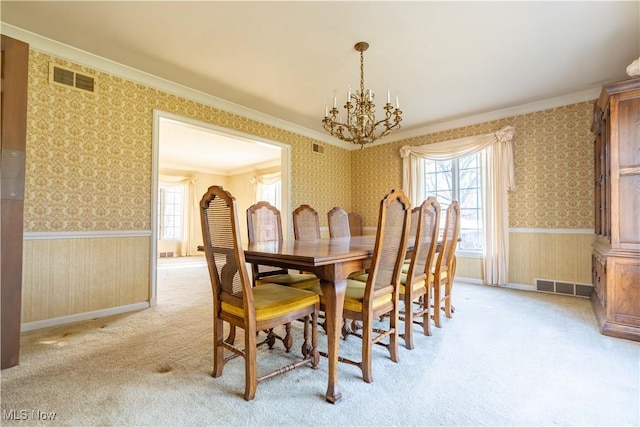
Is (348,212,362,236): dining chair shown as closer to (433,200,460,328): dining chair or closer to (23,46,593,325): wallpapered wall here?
(23,46,593,325): wallpapered wall

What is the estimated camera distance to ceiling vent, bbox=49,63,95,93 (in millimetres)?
2715

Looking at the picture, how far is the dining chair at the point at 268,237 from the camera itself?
240 centimetres

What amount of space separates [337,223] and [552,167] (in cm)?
305

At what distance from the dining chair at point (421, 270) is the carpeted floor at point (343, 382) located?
0.57 ft

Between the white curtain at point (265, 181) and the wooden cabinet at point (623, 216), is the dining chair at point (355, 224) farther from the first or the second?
the wooden cabinet at point (623, 216)

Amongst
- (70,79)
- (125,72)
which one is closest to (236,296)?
(70,79)

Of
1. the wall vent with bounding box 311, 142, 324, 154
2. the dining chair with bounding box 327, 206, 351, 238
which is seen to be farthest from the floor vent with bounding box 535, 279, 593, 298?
the wall vent with bounding box 311, 142, 324, 154

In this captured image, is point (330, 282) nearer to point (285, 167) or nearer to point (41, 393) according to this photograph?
point (41, 393)

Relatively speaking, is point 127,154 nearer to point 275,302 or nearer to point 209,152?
point 275,302

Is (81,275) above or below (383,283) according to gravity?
below

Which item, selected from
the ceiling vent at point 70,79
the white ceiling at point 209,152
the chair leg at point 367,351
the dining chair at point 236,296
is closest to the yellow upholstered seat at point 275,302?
the dining chair at point 236,296

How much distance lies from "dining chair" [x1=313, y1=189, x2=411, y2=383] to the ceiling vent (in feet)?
10.2

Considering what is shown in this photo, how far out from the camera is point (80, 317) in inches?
111

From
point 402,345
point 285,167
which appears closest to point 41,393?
point 402,345
